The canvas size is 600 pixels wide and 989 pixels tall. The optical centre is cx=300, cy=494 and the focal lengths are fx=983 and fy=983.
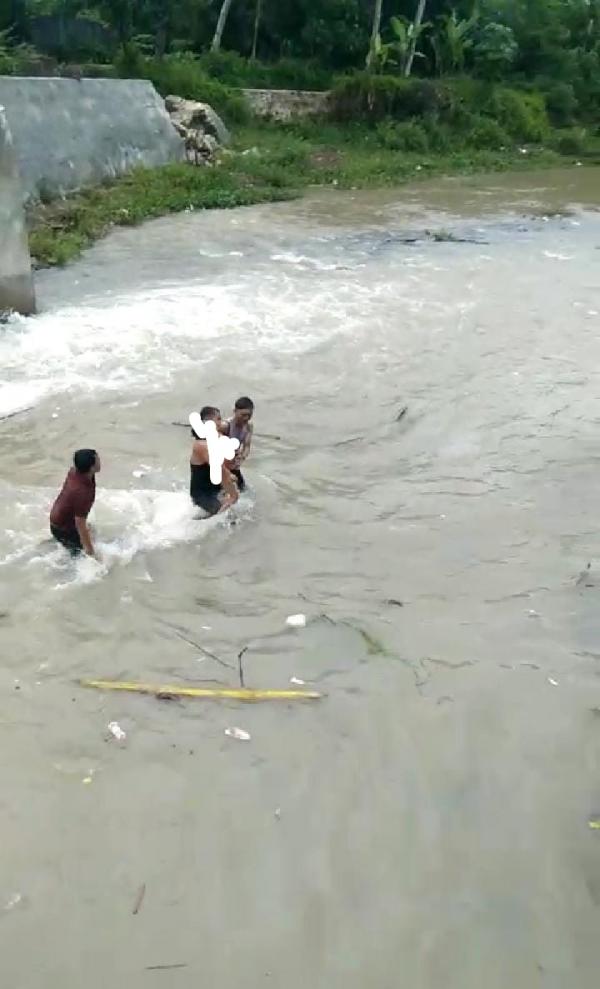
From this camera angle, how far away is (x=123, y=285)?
1391 cm

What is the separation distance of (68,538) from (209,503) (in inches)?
42.1

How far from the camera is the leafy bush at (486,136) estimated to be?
30.9 m

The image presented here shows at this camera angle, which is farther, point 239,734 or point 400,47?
point 400,47

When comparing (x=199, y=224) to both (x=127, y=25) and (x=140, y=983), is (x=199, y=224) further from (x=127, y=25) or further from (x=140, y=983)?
(x=140, y=983)

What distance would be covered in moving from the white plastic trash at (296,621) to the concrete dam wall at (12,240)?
7.31 metres

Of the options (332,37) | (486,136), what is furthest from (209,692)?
(332,37)

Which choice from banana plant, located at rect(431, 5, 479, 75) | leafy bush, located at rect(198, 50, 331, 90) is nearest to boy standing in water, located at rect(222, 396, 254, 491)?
leafy bush, located at rect(198, 50, 331, 90)

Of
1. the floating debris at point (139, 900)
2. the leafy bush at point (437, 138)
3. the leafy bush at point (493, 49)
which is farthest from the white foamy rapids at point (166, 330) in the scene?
the leafy bush at point (493, 49)

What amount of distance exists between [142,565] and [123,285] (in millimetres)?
8380

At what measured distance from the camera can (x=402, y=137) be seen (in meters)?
28.8

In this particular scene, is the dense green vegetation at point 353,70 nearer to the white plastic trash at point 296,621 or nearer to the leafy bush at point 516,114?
the leafy bush at point 516,114

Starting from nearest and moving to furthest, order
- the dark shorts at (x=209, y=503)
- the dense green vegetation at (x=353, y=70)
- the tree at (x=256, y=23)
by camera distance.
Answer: the dark shorts at (x=209, y=503) → the dense green vegetation at (x=353, y=70) → the tree at (x=256, y=23)

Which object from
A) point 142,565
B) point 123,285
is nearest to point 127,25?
point 123,285

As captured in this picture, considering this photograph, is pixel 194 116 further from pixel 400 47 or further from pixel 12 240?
pixel 12 240
